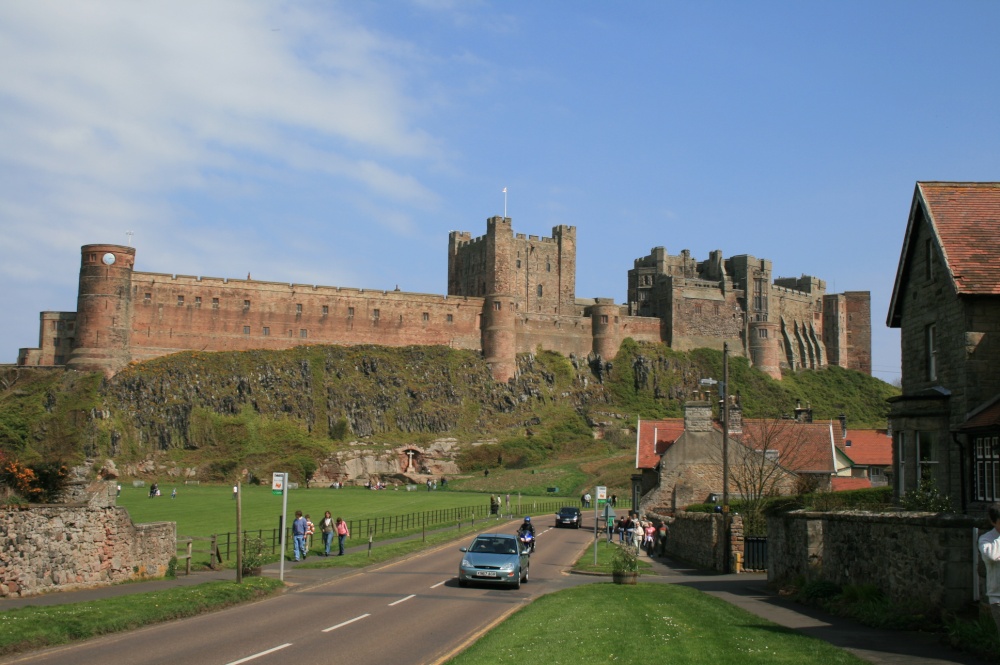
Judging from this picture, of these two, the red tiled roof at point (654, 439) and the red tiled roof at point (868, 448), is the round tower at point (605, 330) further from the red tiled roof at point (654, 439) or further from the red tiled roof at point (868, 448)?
the red tiled roof at point (654, 439)

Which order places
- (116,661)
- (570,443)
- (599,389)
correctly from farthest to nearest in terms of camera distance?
(599,389) < (570,443) < (116,661)

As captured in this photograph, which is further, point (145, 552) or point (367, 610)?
point (145, 552)

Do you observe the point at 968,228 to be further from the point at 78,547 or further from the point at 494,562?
the point at 78,547

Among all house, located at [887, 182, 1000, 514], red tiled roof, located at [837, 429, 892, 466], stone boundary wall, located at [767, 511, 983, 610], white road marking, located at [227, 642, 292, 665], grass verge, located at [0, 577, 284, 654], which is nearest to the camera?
white road marking, located at [227, 642, 292, 665]

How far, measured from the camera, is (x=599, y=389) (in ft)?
374

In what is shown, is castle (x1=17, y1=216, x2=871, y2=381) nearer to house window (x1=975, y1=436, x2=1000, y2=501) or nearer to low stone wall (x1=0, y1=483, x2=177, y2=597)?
low stone wall (x1=0, y1=483, x2=177, y2=597)

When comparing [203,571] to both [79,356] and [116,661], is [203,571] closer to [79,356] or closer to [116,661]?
[116,661]

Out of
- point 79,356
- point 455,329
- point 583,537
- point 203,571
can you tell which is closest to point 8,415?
point 79,356

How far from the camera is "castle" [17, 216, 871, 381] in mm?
95625

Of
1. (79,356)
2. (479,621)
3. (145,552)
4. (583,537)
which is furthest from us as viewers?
(79,356)

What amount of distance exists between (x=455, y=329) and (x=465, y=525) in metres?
63.1

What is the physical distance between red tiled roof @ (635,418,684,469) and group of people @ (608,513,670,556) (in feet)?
28.8

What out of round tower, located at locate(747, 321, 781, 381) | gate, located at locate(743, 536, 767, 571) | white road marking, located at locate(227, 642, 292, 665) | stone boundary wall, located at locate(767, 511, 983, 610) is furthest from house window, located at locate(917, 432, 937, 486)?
round tower, located at locate(747, 321, 781, 381)

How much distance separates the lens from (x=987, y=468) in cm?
2269
